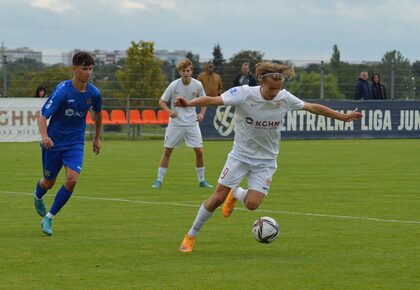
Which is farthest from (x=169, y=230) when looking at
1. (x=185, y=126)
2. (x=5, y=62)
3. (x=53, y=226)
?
(x=5, y=62)

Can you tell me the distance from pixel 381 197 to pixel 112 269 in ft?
26.0

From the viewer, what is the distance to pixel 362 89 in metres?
39.4

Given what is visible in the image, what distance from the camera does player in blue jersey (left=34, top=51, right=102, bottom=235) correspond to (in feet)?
40.1

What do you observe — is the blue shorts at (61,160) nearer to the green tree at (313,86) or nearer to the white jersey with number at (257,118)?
the white jersey with number at (257,118)

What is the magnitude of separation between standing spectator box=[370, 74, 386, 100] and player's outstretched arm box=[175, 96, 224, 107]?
29458 mm

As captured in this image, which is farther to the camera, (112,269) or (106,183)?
(106,183)

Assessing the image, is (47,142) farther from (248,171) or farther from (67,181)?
(248,171)

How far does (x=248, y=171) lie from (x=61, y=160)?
8.03ft

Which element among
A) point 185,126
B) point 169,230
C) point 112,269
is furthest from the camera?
point 185,126

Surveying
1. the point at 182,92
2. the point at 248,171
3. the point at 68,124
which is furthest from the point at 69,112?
the point at 182,92

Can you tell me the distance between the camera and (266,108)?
36.1 ft

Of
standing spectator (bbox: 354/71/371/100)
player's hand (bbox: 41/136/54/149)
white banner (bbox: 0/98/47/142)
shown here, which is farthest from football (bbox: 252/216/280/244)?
standing spectator (bbox: 354/71/371/100)

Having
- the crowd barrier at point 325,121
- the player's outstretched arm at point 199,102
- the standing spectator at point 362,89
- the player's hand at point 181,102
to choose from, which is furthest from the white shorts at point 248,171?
the standing spectator at point 362,89

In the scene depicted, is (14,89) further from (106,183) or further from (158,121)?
(106,183)
